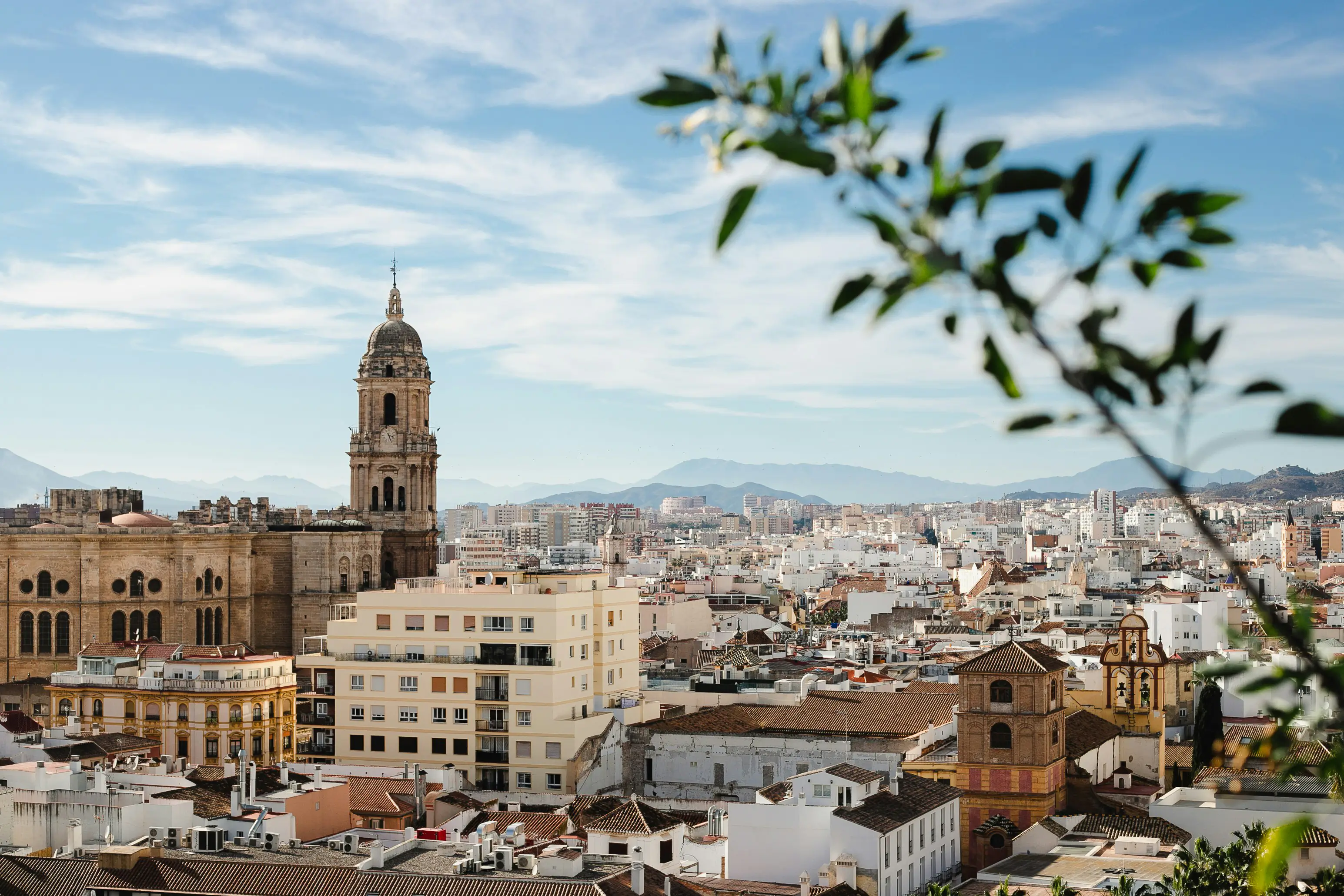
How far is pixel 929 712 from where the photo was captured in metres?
39.8

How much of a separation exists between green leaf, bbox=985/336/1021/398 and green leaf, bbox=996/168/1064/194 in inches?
10.1

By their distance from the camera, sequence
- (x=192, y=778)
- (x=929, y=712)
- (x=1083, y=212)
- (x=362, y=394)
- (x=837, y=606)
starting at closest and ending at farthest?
(x=1083, y=212)
(x=192, y=778)
(x=929, y=712)
(x=362, y=394)
(x=837, y=606)

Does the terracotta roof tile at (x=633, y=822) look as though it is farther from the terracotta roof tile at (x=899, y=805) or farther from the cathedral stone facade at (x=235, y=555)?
the cathedral stone facade at (x=235, y=555)

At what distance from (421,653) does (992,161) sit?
3829cm

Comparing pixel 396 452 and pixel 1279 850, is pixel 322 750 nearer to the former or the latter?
pixel 396 452

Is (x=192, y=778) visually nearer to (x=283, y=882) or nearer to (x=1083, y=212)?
(x=283, y=882)

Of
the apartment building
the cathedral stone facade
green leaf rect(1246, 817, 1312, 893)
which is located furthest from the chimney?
the cathedral stone facade

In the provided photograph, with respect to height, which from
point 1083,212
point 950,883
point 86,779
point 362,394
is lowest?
point 950,883

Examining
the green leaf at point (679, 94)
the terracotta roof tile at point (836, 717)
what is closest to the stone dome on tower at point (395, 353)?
the terracotta roof tile at point (836, 717)

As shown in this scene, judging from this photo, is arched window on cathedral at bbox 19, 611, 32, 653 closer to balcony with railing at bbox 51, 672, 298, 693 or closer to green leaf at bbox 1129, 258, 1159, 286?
balcony with railing at bbox 51, 672, 298, 693

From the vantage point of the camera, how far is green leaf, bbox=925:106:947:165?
2.71 metres

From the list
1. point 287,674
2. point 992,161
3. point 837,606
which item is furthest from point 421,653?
point 837,606

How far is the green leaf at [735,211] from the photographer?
2781mm

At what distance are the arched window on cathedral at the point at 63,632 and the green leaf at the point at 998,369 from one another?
55.8 metres
